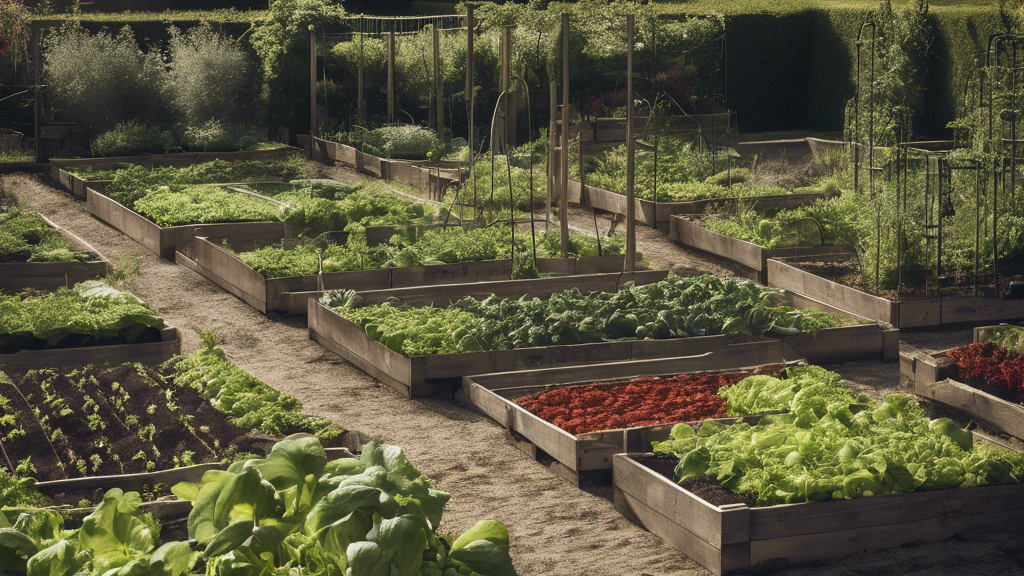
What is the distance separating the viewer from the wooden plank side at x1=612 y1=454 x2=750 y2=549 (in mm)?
5430

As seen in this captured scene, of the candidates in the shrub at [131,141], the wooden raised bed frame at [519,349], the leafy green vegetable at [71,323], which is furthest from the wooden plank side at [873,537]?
the shrub at [131,141]

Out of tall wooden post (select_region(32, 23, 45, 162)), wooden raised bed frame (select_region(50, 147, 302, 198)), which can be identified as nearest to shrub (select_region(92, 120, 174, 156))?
wooden raised bed frame (select_region(50, 147, 302, 198))

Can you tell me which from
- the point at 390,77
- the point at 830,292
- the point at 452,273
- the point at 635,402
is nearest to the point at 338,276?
the point at 452,273

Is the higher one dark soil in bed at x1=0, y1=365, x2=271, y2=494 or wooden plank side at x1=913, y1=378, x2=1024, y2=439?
dark soil in bed at x1=0, y1=365, x2=271, y2=494

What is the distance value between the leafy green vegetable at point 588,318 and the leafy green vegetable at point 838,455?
90.1 inches

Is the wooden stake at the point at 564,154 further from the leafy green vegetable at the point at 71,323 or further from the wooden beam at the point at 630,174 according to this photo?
the leafy green vegetable at the point at 71,323

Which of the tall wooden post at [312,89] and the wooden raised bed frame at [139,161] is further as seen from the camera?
the tall wooden post at [312,89]

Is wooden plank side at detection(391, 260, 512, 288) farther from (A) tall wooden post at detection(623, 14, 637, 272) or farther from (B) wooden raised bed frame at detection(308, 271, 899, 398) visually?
(A) tall wooden post at detection(623, 14, 637, 272)

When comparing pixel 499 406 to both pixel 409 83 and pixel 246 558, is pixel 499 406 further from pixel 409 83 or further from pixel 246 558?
pixel 409 83

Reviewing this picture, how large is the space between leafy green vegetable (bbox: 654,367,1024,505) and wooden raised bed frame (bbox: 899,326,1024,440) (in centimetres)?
86

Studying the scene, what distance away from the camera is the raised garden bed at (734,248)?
11.7m

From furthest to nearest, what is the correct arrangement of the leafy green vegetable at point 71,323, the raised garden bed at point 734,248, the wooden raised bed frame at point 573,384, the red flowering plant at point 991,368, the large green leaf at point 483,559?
the raised garden bed at point 734,248
the leafy green vegetable at point 71,323
the red flowering plant at point 991,368
the wooden raised bed frame at point 573,384
the large green leaf at point 483,559

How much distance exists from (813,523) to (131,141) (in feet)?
46.9

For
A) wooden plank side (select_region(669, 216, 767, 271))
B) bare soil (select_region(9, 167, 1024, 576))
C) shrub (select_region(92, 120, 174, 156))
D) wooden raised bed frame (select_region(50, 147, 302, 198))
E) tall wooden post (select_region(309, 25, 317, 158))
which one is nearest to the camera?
bare soil (select_region(9, 167, 1024, 576))
